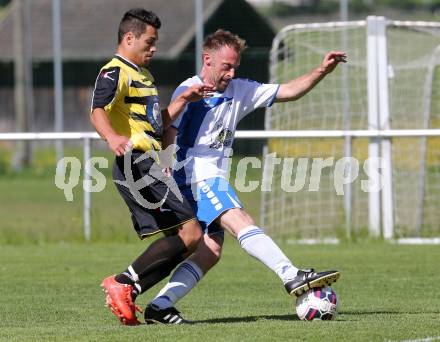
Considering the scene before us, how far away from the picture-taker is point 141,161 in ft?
23.2

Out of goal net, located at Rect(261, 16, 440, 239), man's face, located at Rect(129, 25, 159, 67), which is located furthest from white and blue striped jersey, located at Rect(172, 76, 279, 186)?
goal net, located at Rect(261, 16, 440, 239)

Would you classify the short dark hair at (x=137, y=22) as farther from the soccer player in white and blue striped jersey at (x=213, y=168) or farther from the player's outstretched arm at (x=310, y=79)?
the player's outstretched arm at (x=310, y=79)

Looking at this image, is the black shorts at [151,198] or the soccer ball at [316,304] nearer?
the black shorts at [151,198]

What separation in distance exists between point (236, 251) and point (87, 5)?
12.8m

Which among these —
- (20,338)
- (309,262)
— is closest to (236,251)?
(309,262)

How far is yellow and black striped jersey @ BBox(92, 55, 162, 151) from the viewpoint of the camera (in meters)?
7.07

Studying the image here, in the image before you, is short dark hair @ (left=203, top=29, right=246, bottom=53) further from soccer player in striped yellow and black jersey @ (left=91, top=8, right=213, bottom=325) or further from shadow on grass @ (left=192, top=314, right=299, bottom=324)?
shadow on grass @ (left=192, top=314, right=299, bottom=324)

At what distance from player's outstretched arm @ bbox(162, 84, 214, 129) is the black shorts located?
29cm

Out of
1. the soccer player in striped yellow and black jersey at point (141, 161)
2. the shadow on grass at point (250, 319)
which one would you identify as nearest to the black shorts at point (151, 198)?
the soccer player in striped yellow and black jersey at point (141, 161)

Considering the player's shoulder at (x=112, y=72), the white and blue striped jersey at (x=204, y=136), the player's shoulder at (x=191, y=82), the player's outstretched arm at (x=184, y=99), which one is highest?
the player's shoulder at (x=112, y=72)

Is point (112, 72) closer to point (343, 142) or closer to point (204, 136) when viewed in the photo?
point (204, 136)

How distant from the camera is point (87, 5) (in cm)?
2456

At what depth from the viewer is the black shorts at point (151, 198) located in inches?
277

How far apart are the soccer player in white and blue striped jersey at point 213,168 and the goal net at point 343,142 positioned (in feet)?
20.8
